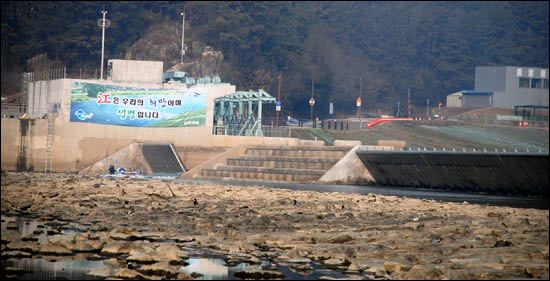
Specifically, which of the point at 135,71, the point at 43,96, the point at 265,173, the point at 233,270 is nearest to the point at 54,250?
the point at 233,270

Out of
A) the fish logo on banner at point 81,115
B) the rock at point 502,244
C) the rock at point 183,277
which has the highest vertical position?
the fish logo on banner at point 81,115

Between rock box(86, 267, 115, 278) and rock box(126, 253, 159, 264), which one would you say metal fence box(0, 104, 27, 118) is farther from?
rock box(86, 267, 115, 278)

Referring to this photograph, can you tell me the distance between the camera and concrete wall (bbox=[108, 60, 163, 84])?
70250 millimetres

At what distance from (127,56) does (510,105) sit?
214ft

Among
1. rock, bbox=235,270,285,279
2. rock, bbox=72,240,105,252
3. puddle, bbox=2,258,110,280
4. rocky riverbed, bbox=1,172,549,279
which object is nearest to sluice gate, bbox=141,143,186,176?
rocky riverbed, bbox=1,172,549,279

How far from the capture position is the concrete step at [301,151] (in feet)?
204

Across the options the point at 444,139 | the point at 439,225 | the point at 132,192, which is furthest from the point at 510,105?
the point at 439,225

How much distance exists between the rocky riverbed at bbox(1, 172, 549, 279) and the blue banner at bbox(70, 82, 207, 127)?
3022 centimetres

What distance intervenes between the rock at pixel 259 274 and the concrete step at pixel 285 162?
4289 cm

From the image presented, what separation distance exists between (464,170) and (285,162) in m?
15.4

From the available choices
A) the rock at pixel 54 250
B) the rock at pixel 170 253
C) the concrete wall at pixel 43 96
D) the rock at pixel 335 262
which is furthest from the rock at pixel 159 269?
the concrete wall at pixel 43 96

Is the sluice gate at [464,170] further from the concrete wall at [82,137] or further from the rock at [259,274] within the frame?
the rock at [259,274]

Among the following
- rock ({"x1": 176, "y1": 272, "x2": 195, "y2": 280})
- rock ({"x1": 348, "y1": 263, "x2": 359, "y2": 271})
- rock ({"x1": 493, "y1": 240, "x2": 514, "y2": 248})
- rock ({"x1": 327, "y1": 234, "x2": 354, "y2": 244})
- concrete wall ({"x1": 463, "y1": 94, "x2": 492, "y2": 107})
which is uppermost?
concrete wall ({"x1": 463, "y1": 94, "x2": 492, "y2": 107})

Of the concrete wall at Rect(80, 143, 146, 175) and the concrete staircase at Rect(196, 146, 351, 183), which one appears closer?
the concrete staircase at Rect(196, 146, 351, 183)
